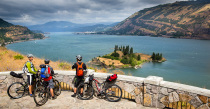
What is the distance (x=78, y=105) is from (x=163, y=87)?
3.77 meters

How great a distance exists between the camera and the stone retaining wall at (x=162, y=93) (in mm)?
5469

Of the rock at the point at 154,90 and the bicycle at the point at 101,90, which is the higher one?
the rock at the point at 154,90

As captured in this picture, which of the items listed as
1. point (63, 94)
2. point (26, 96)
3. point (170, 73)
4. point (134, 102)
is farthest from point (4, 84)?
point (170, 73)

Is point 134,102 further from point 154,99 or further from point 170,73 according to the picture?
point 170,73

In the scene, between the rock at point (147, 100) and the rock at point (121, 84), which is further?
the rock at point (121, 84)

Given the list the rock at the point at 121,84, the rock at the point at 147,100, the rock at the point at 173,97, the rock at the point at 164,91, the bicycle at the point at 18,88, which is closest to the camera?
the rock at the point at 173,97

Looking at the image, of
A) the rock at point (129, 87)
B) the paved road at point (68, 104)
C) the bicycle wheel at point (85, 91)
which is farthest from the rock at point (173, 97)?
the bicycle wheel at point (85, 91)

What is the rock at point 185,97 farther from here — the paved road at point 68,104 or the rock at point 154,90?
the paved road at point 68,104

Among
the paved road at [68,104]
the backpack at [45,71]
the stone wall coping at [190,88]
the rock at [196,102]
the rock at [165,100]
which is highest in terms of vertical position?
the backpack at [45,71]

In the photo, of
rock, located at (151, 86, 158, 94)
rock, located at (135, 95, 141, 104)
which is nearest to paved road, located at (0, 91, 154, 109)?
rock, located at (135, 95, 141, 104)

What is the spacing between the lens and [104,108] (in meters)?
6.43

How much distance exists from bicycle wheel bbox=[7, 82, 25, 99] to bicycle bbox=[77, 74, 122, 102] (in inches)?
117

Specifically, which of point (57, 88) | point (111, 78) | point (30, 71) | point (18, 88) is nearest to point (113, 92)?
point (111, 78)

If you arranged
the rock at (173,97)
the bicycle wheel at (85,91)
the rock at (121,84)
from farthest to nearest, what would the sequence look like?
the bicycle wheel at (85,91)
the rock at (121,84)
the rock at (173,97)
